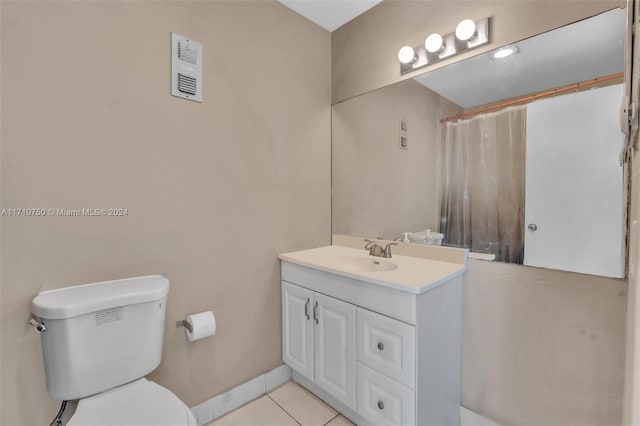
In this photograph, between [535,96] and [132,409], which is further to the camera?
[535,96]

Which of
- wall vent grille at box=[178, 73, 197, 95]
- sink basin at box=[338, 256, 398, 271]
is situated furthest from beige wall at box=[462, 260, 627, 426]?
wall vent grille at box=[178, 73, 197, 95]

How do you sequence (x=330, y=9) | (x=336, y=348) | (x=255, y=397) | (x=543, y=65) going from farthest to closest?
(x=330, y=9), (x=255, y=397), (x=336, y=348), (x=543, y=65)

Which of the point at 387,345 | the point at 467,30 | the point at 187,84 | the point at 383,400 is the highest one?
the point at 467,30

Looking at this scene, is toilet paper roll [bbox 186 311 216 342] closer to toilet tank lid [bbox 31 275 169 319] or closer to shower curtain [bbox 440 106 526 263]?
toilet tank lid [bbox 31 275 169 319]

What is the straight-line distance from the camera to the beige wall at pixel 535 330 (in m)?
1.13

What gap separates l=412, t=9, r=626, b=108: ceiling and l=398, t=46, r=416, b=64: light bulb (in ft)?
0.49

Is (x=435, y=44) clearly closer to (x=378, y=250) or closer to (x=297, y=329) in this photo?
(x=378, y=250)

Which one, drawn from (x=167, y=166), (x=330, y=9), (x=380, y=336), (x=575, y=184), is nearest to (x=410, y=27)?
(x=330, y=9)

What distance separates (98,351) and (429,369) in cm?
133

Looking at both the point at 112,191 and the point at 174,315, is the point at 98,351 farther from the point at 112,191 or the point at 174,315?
the point at 112,191

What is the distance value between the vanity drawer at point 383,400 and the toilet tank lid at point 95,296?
101cm

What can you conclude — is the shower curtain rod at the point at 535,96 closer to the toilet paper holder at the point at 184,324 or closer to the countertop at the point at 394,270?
the countertop at the point at 394,270

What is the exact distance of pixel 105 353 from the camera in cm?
108

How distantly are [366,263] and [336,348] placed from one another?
513mm
